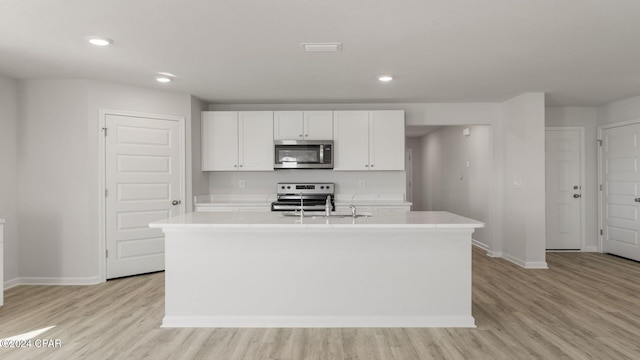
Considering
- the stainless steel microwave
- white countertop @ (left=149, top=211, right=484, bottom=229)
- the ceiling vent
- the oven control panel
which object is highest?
the ceiling vent

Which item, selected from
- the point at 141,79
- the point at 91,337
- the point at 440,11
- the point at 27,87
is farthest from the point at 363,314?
the point at 27,87

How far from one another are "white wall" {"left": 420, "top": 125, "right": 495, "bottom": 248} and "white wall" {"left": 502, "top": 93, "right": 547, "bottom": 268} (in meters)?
0.48

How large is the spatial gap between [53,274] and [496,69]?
517cm

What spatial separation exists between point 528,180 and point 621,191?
1.81 metres

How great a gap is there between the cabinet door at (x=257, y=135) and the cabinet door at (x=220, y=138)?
96mm

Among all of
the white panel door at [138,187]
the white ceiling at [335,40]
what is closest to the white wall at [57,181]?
the white panel door at [138,187]

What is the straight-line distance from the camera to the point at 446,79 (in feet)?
13.9

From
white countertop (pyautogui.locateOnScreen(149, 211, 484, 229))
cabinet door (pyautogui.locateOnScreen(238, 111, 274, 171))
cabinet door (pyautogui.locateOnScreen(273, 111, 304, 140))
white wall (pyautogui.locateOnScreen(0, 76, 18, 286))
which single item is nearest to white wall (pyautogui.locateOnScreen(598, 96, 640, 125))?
white countertop (pyautogui.locateOnScreen(149, 211, 484, 229))

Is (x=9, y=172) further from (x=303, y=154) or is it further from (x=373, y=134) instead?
(x=373, y=134)

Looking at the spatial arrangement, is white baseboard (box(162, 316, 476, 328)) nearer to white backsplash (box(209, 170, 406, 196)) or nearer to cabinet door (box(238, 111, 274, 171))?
cabinet door (box(238, 111, 274, 171))

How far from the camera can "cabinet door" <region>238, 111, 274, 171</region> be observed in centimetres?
524

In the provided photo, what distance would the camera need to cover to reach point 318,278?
2.96 meters

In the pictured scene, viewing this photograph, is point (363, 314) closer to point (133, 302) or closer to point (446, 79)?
point (133, 302)

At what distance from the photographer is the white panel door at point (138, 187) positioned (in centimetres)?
436
